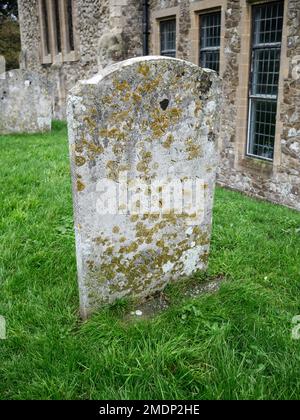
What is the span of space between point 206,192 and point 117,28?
878cm

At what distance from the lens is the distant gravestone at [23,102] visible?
9967mm

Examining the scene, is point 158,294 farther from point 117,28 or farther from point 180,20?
point 117,28

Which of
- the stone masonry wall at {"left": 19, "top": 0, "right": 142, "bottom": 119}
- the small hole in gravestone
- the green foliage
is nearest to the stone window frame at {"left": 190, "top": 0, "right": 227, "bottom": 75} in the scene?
the stone masonry wall at {"left": 19, "top": 0, "right": 142, "bottom": 119}

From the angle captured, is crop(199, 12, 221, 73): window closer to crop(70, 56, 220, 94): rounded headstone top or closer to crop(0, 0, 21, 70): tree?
crop(70, 56, 220, 94): rounded headstone top

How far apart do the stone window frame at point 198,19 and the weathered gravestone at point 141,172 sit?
5.66 metres

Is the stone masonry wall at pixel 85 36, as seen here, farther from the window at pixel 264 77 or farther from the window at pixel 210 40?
the window at pixel 264 77

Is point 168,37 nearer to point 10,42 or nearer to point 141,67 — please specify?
point 141,67

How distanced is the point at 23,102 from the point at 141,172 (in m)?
8.35

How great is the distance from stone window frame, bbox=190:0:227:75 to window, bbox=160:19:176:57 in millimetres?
961

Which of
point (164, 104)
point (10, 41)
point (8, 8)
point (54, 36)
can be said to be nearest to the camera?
point (164, 104)

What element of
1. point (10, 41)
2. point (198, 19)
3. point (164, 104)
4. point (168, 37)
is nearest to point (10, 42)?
point (10, 41)

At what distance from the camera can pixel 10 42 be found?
27641mm

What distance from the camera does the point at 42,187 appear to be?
18.7 feet

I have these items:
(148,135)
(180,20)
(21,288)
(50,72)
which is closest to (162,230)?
(148,135)
